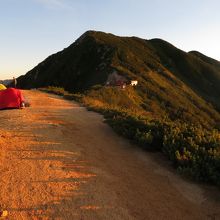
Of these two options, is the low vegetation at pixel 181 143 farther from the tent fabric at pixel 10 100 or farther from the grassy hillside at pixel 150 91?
the tent fabric at pixel 10 100

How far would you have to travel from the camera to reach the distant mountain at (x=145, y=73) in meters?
61.1

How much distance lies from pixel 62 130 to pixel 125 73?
53.9 m

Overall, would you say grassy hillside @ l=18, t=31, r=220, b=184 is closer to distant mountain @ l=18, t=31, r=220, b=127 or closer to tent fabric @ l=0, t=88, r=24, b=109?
distant mountain @ l=18, t=31, r=220, b=127

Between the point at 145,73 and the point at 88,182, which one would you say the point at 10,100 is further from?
the point at 145,73

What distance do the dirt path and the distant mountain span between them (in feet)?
117

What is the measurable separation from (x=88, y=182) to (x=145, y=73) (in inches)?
2653

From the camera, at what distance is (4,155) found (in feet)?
31.3

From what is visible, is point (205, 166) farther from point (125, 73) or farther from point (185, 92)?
point (185, 92)

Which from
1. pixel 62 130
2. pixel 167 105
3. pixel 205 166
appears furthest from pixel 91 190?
pixel 167 105

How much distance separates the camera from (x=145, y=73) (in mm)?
74438

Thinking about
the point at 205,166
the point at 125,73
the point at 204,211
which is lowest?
the point at 204,211

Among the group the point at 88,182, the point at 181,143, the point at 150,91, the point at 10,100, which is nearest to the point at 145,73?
the point at 150,91


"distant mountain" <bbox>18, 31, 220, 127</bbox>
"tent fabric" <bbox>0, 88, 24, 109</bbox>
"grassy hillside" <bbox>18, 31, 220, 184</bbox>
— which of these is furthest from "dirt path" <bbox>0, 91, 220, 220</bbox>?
"distant mountain" <bbox>18, 31, 220, 127</bbox>

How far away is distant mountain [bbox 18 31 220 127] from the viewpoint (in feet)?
200
